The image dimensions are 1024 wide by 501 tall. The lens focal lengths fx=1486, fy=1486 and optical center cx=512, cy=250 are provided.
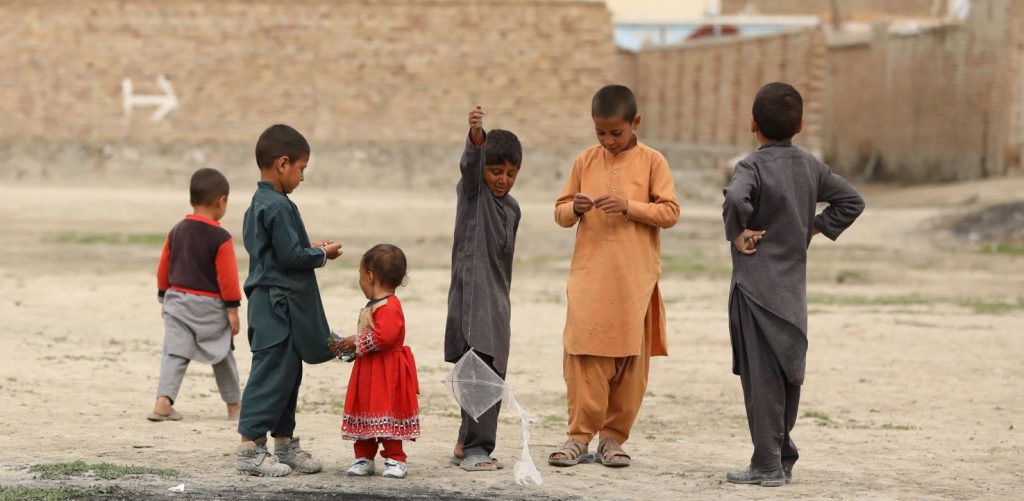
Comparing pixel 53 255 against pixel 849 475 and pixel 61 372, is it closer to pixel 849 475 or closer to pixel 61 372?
pixel 61 372

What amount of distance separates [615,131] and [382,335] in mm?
1297

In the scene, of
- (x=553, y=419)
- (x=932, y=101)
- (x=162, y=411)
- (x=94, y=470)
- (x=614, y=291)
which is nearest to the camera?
(x=94, y=470)

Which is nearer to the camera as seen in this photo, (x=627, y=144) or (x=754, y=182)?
(x=754, y=182)

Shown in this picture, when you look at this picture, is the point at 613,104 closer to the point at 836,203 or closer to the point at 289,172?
the point at 836,203

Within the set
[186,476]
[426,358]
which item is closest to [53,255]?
[426,358]

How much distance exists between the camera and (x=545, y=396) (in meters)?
8.65

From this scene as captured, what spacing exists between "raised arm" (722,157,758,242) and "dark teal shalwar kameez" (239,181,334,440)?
1.58m

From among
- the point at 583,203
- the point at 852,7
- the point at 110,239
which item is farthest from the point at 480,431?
the point at 852,7

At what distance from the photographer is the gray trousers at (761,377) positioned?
19.0 feet

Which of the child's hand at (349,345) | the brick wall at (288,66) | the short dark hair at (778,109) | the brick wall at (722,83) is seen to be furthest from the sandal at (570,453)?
the brick wall at (722,83)

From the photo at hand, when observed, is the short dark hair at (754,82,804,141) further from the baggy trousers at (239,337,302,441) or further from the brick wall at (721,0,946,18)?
the brick wall at (721,0,946,18)

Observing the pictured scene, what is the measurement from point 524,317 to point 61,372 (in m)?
4.54

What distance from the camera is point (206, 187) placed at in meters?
7.05

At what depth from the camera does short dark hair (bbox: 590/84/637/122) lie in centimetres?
605
